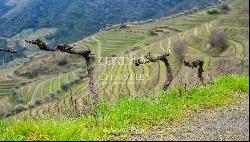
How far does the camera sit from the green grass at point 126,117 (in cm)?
1059

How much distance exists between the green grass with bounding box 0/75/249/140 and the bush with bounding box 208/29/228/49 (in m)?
119

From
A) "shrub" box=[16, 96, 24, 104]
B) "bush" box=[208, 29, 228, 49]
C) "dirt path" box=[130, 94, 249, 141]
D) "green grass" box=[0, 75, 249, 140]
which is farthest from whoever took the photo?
"shrub" box=[16, 96, 24, 104]

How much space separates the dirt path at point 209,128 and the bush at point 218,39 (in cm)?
12391

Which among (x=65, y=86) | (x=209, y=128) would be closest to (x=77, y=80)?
(x=65, y=86)

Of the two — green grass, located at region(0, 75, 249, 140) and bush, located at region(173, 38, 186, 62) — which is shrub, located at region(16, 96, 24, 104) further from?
green grass, located at region(0, 75, 249, 140)

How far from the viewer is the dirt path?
1035 centimetres

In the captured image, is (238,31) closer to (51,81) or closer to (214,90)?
(51,81)

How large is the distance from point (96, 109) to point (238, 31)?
459 ft

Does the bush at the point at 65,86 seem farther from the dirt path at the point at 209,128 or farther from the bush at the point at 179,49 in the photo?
the dirt path at the point at 209,128

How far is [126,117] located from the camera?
13266mm

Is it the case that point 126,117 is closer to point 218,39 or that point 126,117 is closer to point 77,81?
point 218,39

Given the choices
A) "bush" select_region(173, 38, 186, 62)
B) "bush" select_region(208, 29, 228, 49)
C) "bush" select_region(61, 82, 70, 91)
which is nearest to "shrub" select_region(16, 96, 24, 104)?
"bush" select_region(61, 82, 70, 91)

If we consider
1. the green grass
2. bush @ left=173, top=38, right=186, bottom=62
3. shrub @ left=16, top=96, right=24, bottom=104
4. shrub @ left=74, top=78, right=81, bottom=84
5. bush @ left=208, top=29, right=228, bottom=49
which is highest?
the green grass

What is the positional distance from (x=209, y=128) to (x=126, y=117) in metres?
2.56
